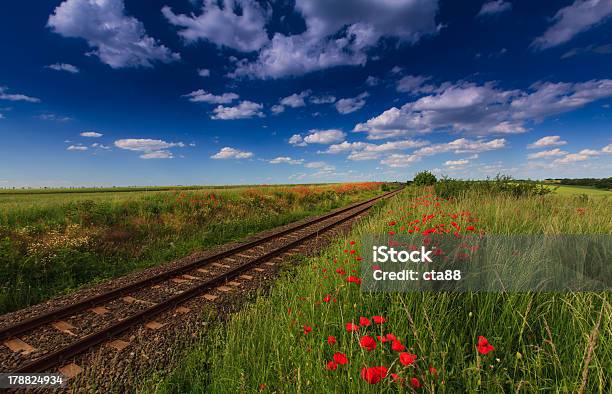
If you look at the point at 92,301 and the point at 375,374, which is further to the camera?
the point at 92,301

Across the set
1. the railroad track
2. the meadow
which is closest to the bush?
the meadow

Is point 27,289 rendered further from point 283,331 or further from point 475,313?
point 475,313

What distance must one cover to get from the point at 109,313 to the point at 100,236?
624cm

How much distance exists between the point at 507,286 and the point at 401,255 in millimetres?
1363

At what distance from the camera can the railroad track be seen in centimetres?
428

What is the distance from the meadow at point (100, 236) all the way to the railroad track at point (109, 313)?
6.59ft

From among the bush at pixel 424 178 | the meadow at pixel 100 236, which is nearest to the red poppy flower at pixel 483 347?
the meadow at pixel 100 236

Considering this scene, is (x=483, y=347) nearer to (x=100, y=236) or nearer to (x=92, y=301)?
(x=92, y=301)

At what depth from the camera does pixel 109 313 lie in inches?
216

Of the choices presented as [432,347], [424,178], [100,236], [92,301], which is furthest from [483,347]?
[424,178]

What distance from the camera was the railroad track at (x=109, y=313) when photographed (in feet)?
14.0

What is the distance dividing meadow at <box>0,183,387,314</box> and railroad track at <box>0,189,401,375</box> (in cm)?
201

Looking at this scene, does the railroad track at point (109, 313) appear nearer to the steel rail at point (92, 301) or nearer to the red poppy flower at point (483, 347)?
the steel rail at point (92, 301)

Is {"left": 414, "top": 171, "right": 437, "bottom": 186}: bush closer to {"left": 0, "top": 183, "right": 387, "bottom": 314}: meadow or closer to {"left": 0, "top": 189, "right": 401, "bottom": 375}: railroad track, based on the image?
{"left": 0, "top": 183, "right": 387, "bottom": 314}: meadow
